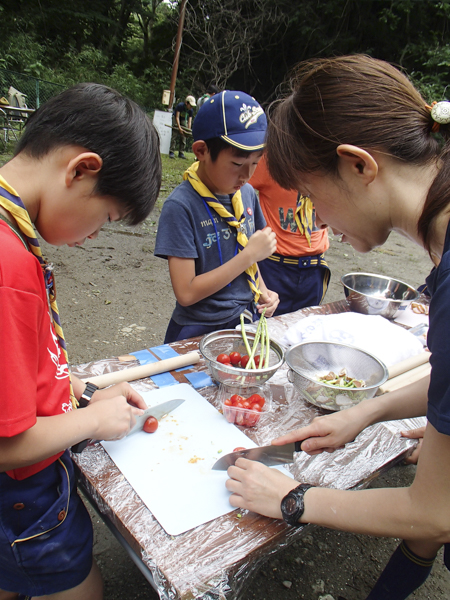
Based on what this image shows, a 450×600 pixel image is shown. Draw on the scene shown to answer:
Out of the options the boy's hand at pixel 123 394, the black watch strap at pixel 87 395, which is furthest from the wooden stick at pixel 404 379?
the black watch strap at pixel 87 395

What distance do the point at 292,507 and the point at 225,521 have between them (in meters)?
0.17

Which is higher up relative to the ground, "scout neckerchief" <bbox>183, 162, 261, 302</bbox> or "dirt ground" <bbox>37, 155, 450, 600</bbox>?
"scout neckerchief" <bbox>183, 162, 261, 302</bbox>

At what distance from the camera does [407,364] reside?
1.75 m

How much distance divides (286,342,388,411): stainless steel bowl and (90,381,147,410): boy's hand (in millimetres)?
569

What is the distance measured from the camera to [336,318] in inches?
80.2

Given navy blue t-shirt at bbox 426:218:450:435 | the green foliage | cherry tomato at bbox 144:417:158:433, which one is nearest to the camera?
navy blue t-shirt at bbox 426:218:450:435

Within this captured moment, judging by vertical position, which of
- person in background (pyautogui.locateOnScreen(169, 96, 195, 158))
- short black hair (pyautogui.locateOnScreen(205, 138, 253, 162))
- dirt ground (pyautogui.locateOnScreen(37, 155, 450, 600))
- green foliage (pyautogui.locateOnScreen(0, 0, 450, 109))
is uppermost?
green foliage (pyautogui.locateOnScreen(0, 0, 450, 109))

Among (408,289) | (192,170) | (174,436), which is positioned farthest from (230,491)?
(408,289)

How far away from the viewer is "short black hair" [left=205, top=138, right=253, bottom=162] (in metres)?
1.91

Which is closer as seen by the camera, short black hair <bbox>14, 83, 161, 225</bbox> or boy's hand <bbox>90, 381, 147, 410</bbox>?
short black hair <bbox>14, 83, 161, 225</bbox>

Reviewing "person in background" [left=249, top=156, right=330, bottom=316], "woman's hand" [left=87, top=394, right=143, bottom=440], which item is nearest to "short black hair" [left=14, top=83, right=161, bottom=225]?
"woman's hand" [left=87, top=394, right=143, bottom=440]

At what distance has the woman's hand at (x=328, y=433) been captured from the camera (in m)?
1.21

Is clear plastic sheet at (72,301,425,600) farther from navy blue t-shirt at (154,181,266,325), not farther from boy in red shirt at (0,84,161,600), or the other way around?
navy blue t-shirt at (154,181,266,325)

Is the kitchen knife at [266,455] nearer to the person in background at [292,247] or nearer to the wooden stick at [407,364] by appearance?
the wooden stick at [407,364]
